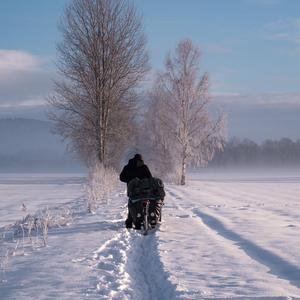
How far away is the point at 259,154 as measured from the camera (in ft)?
516

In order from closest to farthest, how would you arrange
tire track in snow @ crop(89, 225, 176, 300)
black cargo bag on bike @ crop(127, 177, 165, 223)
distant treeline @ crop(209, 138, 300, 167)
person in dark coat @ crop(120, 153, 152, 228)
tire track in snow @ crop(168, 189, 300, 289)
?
1. tire track in snow @ crop(89, 225, 176, 300)
2. tire track in snow @ crop(168, 189, 300, 289)
3. black cargo bag on bike @ crop(127, 177, 165, 223)
4. person in dark coat @ crop(120, 153, 152, 228)
5. distant treeline @ crop(209, 138, 300, 167)

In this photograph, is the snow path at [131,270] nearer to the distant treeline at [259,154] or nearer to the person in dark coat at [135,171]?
the person in dark coat at [135,171]

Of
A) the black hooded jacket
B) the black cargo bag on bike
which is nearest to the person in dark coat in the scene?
the black hooded jacket

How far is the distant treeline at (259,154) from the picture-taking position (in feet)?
487

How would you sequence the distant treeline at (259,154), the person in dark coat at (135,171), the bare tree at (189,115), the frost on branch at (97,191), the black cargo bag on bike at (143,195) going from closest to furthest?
the black cargo bag on bike at (143,195) → the person in dark coat at (135,171) → the frost on branch at (97,191) → the bare tree at (189,115) → the distant treeline at (259,154)

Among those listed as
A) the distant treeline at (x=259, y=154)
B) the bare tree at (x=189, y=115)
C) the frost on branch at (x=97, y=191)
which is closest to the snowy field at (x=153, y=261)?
the frost on branch at (x=97, y=191)

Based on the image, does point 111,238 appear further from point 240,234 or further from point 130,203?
point 240,234

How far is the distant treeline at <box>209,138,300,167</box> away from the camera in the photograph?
487 feet

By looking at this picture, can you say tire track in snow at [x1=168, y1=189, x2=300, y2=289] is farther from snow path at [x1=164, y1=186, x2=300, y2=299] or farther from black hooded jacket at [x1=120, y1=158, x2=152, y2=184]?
black hooded jacket at [x1=120, y1=158, x2=152, y2=184]

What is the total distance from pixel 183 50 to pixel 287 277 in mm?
39597

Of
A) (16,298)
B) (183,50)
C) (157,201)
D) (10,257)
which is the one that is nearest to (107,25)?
(183,50)

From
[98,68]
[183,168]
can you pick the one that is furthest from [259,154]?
[98,68]

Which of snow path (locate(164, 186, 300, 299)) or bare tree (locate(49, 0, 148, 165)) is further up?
bare tree (locate(49, 0, 148, 165))

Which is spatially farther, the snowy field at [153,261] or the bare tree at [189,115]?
the bare tree at [189,115]
